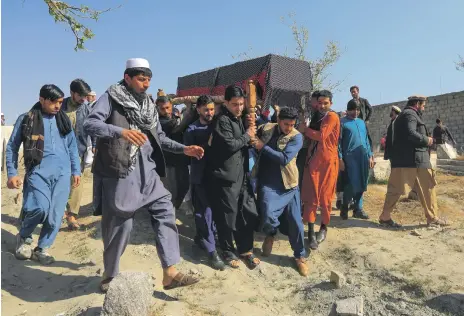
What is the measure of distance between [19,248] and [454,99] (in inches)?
698

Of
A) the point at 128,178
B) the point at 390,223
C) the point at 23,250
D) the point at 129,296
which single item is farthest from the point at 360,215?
the point at 23,250

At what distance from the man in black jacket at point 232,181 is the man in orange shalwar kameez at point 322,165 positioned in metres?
0.81

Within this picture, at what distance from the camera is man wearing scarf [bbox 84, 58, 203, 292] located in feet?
9.55

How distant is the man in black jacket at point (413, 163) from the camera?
5.34 m

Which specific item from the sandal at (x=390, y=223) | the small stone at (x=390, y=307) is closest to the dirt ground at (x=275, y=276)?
the small stone at (x=390, y=307)

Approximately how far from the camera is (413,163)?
17.5 ft

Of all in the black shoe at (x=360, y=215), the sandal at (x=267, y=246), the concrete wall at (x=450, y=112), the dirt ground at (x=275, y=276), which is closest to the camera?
the dirt ground at (x=275, y=276)

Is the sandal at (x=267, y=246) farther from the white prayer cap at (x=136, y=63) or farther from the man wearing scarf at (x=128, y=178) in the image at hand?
the white prayer cap at (x=136, y=63)

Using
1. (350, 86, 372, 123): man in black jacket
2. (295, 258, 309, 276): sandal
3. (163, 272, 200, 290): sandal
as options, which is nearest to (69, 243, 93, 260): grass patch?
(163, 272, 200, 290): sandal

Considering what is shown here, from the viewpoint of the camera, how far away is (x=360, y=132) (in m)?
5.75

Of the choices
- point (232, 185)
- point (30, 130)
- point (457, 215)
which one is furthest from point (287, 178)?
point (457, 215)

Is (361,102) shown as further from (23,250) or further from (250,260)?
(23,250)

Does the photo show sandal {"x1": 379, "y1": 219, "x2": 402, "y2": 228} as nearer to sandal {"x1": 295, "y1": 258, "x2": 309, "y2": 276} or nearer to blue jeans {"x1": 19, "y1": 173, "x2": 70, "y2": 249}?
sandal {"x1": 295, "y1": 258, "x2": 309, "y2": 276}

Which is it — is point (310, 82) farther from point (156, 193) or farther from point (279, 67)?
point (156, 193)
